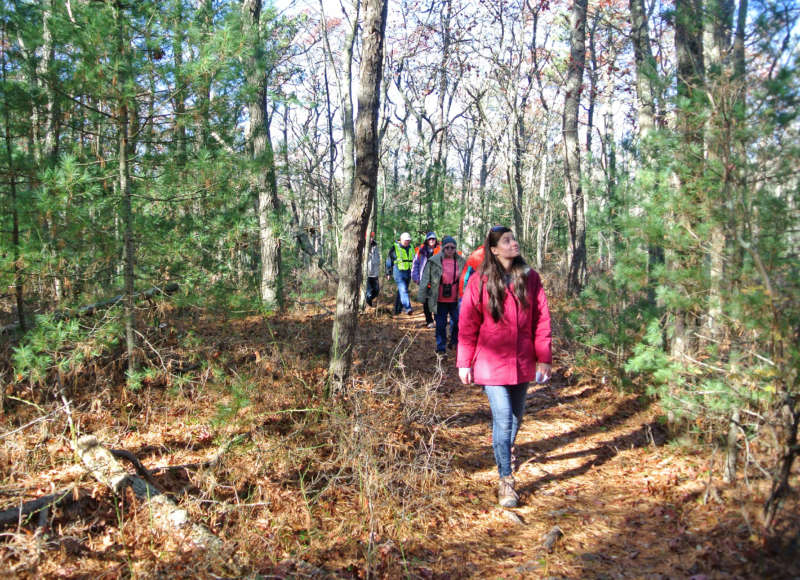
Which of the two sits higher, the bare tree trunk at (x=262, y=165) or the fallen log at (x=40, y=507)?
the bare tree trunk at (x=262, y=165)

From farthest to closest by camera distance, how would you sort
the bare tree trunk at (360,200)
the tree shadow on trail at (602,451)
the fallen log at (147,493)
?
the bare tree trunk at (360,200), the tree shadow on trail at (602,451), the fallen log at (147,493)

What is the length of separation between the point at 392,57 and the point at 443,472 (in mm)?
16989

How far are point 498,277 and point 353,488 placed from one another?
2.01 m

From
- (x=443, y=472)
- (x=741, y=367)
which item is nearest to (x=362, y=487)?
(x=443, y=472)

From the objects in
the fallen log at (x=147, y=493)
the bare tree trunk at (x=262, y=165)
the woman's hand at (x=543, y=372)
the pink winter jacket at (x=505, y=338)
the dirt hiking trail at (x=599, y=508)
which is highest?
the bare tree trunk at (x=262, y=165)

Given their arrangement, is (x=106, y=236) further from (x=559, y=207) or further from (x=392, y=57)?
(x=559, y=207)

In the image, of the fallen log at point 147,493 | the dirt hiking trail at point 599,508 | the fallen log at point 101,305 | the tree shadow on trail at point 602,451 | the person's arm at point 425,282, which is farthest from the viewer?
the person's arm at point 425,282

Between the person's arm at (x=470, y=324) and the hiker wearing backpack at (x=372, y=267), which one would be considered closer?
the person's arm at (x=470, y=324)

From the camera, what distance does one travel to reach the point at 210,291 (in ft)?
18.1

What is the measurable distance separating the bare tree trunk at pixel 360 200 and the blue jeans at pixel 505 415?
72.8 inches

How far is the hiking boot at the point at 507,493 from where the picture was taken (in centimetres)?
399

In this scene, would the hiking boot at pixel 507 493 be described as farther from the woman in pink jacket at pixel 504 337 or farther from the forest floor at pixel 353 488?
the forest floor at pixel 353 488

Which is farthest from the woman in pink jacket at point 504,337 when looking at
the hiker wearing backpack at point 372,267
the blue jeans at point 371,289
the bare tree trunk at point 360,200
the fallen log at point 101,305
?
the blue jeans at point 371,289

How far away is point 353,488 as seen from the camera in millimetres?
3990
